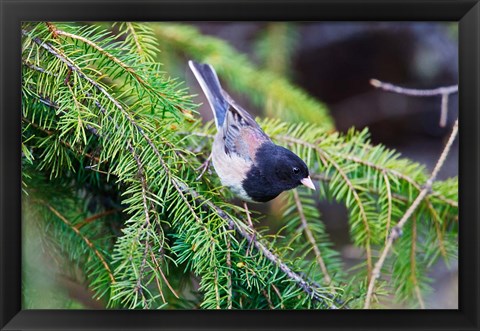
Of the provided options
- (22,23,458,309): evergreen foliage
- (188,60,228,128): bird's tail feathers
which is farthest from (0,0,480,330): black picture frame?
(188,60,228,128): bird's tail feathers

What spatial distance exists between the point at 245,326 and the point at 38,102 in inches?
22.5

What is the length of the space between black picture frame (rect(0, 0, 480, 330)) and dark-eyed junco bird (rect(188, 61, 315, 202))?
25 cm

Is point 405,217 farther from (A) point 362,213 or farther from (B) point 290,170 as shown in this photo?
(B) point 290,170

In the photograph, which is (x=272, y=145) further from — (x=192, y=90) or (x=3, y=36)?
(x=3, y=36)

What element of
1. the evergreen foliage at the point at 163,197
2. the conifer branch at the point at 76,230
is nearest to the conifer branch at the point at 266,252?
the evergreen foliage at the point at 163,197

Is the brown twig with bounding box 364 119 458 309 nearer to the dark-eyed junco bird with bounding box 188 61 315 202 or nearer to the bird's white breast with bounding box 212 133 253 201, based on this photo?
the dark-eyed junco bird with bounding box 188 61 315 202

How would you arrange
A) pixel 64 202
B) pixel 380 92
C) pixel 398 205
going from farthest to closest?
pixel 380 92
pixel 398 205
pixel 64 202

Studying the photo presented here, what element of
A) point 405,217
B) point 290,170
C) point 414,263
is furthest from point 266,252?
point 414,263

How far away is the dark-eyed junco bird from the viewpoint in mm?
1105

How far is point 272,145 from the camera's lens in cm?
115

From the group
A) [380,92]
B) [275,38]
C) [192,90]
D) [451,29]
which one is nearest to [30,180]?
[192,90]
